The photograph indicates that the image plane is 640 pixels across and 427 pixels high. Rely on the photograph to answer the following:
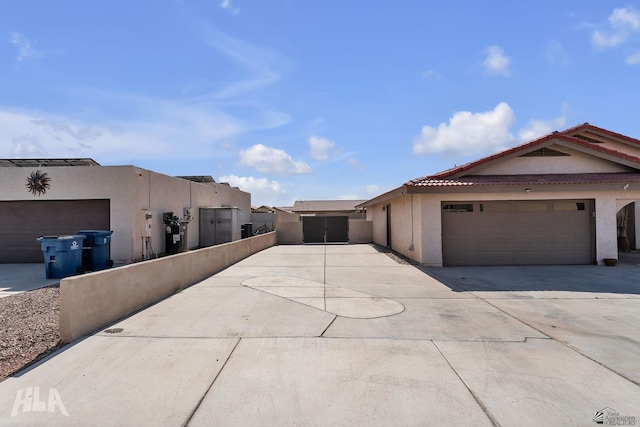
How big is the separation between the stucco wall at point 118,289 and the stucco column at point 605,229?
13.2 metres

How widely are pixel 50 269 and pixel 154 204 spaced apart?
16.2ft

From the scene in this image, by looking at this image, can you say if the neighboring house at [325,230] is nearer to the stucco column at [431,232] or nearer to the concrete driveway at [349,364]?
the stucco column at [431,232]

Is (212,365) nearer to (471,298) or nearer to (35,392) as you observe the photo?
(35,392)

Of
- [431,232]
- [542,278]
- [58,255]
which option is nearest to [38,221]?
[58,255]

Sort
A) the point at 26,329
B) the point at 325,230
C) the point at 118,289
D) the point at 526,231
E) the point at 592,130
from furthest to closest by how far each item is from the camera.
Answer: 1. the point at 325,230
2. the point at 592,130
3. the point at 526,231
4. the point at 118,289
5. the point at 26,329

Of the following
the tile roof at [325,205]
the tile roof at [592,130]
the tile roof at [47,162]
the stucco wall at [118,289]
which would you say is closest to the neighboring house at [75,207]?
the tile roof at [47,162]

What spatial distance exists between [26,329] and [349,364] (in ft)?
17.1

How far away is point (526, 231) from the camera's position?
490 inches

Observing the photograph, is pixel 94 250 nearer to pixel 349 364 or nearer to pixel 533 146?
pixel 349 364

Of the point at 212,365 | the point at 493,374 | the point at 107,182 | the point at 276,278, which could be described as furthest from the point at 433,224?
the point at 107,182

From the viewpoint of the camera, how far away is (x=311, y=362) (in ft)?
14.5

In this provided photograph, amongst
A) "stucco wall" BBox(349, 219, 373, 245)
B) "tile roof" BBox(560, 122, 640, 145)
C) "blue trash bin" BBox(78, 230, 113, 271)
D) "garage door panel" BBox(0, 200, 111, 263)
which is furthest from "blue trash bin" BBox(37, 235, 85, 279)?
"tile roof" BBox(560, 122, 640, 145)

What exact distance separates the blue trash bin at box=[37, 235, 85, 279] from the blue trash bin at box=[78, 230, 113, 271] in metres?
0.82

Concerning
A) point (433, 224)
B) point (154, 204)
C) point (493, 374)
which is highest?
point (154, 204)
